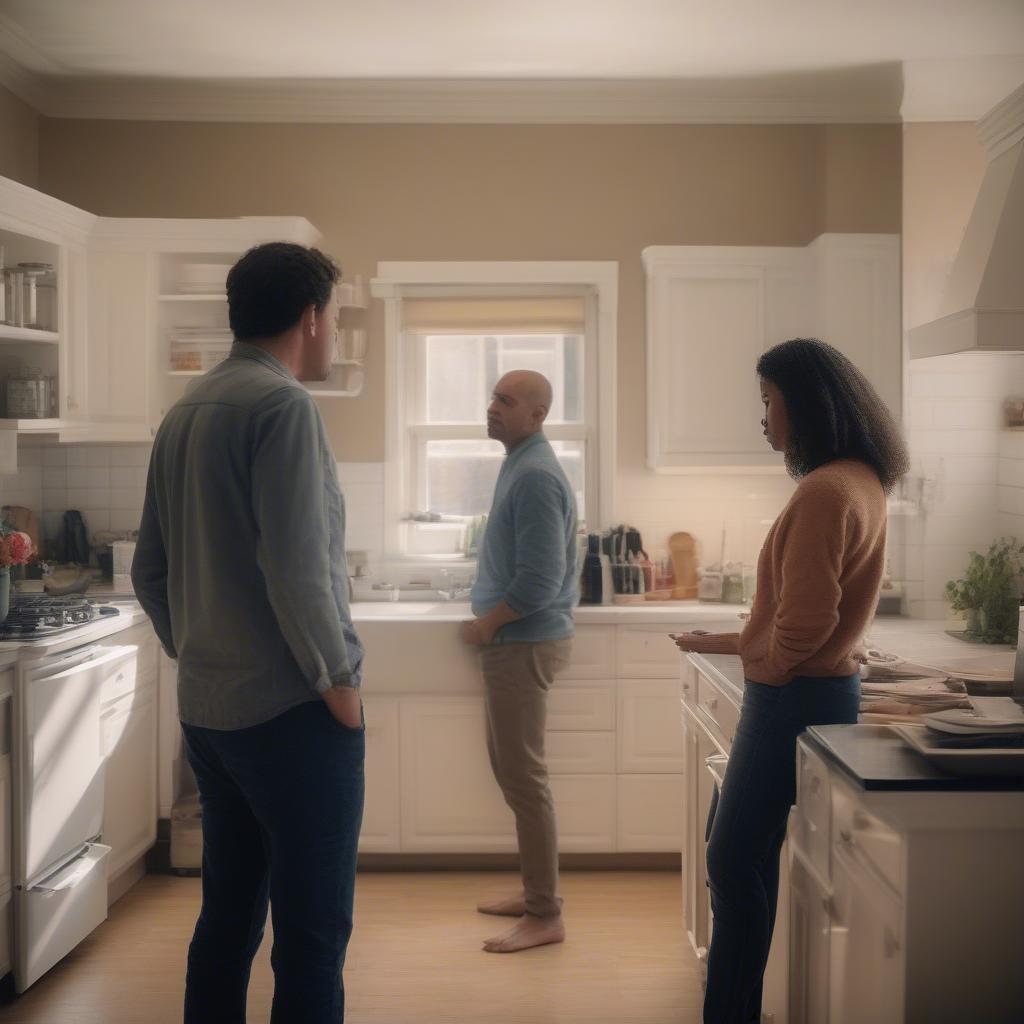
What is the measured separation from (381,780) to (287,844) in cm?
209

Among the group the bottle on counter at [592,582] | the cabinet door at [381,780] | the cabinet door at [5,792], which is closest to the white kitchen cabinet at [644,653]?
the bottle on counter at [592,582]

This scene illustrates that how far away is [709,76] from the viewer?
14.2 feet

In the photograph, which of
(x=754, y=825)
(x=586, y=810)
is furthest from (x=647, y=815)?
(x=754, y=825)

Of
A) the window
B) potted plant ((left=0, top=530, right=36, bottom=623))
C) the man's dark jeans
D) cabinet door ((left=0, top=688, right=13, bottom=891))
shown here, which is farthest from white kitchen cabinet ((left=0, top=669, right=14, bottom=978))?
the window

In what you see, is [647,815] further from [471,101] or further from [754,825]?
[471,101]

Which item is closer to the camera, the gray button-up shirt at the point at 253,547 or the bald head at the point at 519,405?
the gray button-up shirt at the point at 253,547

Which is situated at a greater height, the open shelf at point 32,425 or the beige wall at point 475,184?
the beige wall at point 475,184

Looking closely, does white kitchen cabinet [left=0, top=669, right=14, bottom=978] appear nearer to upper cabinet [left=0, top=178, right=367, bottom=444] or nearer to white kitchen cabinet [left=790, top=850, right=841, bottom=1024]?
upper cabinet [left=0, top=178, right=367, bottom=444]

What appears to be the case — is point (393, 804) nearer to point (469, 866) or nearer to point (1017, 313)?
point (469, 866)

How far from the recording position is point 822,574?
2072 millimetres

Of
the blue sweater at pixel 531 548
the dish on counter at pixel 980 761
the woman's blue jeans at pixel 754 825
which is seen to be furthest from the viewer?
the blue sweater at pixel 531 548

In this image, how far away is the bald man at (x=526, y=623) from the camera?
11.1ft

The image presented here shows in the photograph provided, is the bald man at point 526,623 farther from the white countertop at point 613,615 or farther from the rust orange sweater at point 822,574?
the rust orange sweater at point 822,574

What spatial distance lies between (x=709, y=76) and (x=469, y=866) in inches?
120
